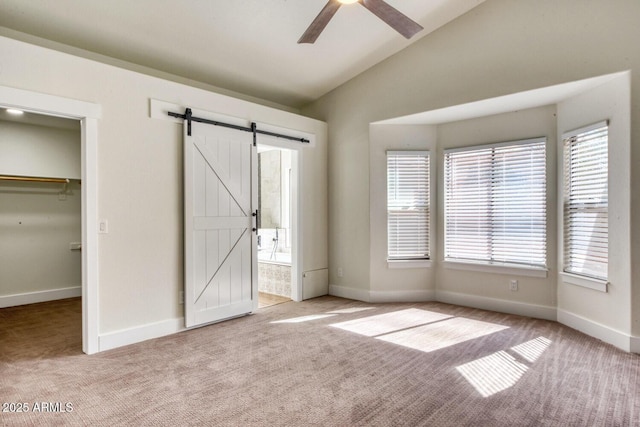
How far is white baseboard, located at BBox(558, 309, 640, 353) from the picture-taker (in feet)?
10.4

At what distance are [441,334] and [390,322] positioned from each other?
→ 60 cm

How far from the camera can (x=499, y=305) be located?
14.7 ft

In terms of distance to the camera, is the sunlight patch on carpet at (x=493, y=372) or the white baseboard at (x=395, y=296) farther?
the white baseboard at (x=395, y=296)

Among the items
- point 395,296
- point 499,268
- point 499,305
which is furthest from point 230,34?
point 499,305

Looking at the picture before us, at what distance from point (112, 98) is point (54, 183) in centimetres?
292

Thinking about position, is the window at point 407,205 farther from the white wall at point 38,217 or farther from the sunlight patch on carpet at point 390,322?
the white wall at point 38,217

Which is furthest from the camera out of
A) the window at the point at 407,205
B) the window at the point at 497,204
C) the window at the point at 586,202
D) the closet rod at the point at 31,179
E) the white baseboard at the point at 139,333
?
the window at the point at 407,205

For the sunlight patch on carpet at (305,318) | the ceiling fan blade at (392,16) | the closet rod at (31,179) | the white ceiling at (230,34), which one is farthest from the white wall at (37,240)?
the ceiling fan blade at (392,16)

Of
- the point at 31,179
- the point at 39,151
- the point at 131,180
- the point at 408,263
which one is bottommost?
the point at 408,263

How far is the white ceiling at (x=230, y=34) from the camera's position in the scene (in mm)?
3186

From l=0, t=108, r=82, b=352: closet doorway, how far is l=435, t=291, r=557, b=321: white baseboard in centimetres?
479

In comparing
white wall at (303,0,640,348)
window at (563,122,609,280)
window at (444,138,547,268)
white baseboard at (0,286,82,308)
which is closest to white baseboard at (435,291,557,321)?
white wall at (303,0,640,348)

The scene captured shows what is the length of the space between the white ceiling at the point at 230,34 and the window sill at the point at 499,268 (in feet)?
9.65

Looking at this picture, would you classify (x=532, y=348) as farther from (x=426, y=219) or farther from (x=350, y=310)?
(x=426, y=219)
